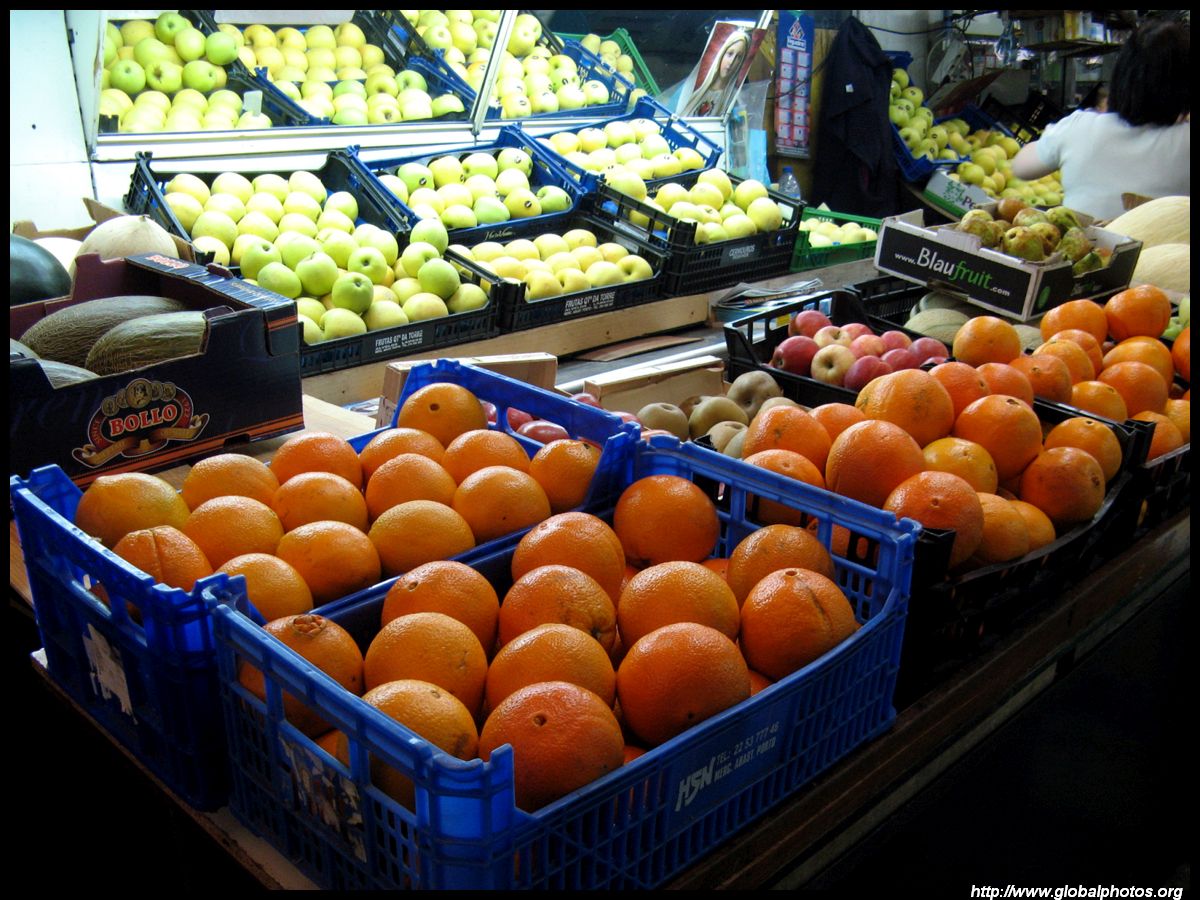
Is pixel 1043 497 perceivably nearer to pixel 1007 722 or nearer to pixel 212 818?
pixel 1007 722

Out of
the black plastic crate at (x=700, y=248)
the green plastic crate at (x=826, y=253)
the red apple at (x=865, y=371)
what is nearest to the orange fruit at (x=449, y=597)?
the red apple at (x=865, y=371)

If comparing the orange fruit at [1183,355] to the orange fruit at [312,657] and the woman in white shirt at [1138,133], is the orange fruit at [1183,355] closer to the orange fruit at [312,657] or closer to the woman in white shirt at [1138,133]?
the woman in white shirt at [1138,133]

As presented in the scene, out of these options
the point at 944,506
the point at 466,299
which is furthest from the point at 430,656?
the point at 466,299

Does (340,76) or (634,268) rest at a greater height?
(340,76)

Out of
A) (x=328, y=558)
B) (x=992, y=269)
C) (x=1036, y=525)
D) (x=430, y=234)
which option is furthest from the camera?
(x=430, y=234)

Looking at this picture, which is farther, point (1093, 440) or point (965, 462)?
point (1093, 440)

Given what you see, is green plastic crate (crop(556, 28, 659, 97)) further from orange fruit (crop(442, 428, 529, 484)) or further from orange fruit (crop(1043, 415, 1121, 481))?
orange fruit (crop(442, 428, 529, 484))

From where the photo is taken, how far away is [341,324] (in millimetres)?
3217

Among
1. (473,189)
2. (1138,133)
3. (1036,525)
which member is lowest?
(1036,525)

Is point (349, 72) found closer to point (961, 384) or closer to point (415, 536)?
point (961, 384)

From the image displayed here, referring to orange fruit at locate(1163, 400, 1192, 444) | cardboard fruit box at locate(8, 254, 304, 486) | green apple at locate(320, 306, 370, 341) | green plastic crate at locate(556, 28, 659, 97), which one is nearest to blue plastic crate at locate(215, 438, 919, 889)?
cardboard fruit box at locate(8, 254, 304, 486)

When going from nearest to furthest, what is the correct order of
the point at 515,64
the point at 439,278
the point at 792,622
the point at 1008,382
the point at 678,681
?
the point at 678,681
the point at 792,622
the point at 1008,382
the point at 439,278
the point at 515,64

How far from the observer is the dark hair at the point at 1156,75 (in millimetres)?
3969

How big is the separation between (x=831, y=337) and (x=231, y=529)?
1.61 meters
